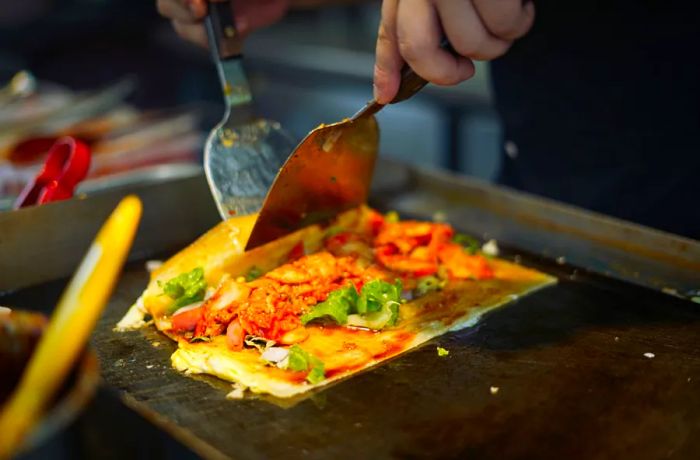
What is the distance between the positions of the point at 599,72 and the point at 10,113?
9.11 feet

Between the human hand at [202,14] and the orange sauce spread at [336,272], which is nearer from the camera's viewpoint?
the orange sauce spread at [336,272]

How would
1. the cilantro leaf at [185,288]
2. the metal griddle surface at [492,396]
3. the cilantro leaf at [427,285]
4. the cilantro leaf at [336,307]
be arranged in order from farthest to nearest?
1. the cilantro leaf at [427,285]
2. the cilantro leaf at [185,288]
3. the cilantro leaf at [336,307]
4. the metal griddle surface at [492,396]

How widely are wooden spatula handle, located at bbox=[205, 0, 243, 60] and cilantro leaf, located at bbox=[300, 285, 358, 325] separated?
0.96m

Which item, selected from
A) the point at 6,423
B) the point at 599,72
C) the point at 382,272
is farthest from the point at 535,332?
the point at 6,423

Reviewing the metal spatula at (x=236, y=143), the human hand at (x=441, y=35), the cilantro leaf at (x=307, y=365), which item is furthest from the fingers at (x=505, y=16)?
the cilantro leaf at (x=307, y=365)

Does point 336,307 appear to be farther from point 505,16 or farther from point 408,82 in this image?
point 505,16

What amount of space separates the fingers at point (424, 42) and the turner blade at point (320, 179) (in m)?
0.28

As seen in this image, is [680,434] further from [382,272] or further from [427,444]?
[382,272]

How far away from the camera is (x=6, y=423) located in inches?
37.2

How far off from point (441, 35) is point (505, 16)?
16 cm

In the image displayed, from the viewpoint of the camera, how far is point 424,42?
196 cm

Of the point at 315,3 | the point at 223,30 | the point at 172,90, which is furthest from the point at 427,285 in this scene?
the point at 172,90

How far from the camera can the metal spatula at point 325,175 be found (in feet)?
7.02

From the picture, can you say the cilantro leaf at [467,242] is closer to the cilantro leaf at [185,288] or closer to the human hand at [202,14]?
the cilantro leaf at [185,288]
